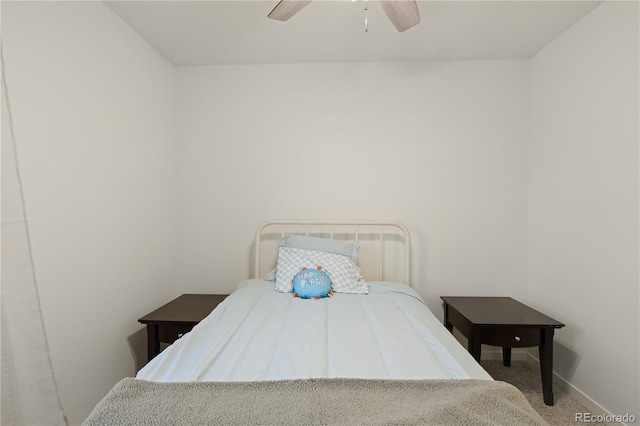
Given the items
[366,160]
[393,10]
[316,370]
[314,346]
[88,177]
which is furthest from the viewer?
[366,160]

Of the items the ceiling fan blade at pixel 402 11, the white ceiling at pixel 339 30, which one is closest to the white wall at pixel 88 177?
the white ceiling at pixel 339 30

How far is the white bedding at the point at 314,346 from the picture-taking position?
117 cm

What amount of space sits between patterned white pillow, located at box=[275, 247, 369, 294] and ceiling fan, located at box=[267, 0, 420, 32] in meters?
1.44

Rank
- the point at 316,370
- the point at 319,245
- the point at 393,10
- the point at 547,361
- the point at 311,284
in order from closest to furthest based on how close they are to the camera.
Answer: the point at 316,370, the point at 393,10, the point at 547,361, the point at 311,284, the point at 319,245

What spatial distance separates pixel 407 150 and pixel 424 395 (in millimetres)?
1992

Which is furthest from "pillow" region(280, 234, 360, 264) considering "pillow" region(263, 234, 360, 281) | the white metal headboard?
the white metal headboard

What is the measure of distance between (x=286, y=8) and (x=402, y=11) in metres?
0.55

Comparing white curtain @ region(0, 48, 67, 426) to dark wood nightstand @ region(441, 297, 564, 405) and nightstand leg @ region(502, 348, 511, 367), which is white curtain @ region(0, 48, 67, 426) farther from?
nightstand leg @ region(502, 348, 511, 367)

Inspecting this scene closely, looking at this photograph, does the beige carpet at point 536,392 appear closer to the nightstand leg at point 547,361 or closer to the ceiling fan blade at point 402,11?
the nightstand leg at point 547,361

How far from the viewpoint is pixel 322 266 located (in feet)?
7.58

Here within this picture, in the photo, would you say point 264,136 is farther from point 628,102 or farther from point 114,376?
point 628,102

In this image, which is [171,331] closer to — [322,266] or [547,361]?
[322,266]

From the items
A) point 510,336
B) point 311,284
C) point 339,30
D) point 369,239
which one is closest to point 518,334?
point 510,336

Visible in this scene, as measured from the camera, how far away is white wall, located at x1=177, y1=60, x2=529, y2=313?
8.68 feet
